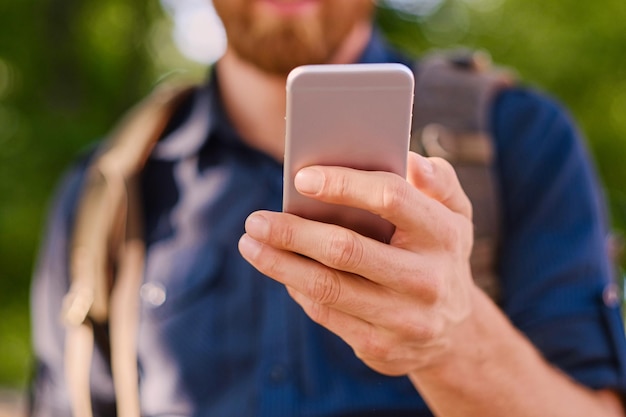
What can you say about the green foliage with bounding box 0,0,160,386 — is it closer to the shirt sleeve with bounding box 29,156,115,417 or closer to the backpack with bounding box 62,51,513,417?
A: the shirt sleeve with bounding box 29,156,115,417

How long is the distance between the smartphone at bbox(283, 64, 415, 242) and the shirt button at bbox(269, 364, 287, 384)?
604 millimetres

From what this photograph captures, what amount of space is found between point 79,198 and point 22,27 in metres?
4.87

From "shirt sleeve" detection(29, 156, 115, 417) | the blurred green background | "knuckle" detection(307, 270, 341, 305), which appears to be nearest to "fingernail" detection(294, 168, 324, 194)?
"knuckle" detection(307, 270, 341, 305)

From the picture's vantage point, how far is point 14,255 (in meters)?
5.46

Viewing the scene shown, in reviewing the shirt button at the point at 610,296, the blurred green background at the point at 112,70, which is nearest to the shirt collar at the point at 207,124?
the shirt button at the point at 610,296

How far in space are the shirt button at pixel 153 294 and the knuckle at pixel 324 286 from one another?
0.73 meters

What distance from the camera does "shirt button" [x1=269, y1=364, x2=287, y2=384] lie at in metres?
1.42

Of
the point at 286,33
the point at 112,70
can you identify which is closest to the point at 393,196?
the point at 286,33

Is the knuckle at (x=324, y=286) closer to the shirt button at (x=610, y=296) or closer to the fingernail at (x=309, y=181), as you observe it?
the fingernail at (x=309, y=181)

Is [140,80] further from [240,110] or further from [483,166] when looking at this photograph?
A: [483,166]

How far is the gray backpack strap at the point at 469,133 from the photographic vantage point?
1385 mm

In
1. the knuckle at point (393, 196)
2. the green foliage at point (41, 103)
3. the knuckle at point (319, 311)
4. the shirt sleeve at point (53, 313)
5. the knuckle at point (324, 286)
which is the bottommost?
the green foliage at point (41, 103)

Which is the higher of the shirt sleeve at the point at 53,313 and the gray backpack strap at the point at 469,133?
the gray backpack strap at the point at 469,133

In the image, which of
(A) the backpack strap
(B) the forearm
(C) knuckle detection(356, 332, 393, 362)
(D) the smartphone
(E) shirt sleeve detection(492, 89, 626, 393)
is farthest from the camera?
(A) the backpack strap
